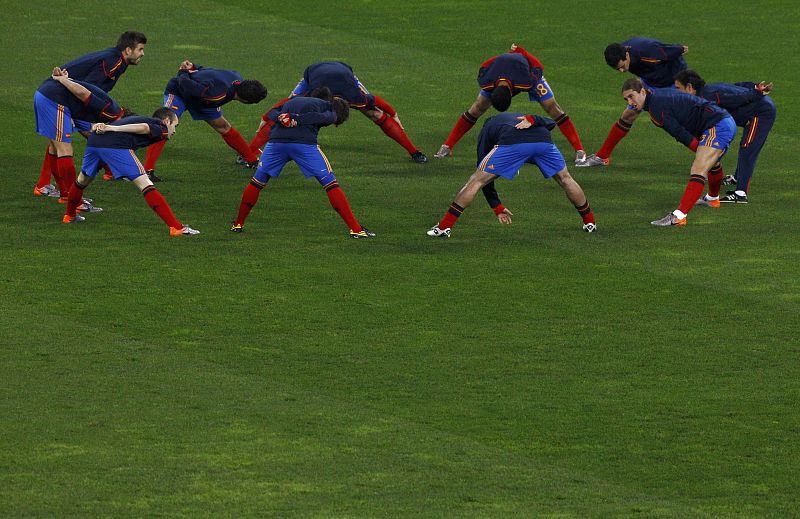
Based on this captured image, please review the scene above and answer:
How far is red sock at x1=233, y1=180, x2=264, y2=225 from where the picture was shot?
16172 millimetres

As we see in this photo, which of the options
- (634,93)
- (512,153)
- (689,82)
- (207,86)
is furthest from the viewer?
(207,86)

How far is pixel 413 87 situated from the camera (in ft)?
80.6

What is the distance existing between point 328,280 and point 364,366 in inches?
102

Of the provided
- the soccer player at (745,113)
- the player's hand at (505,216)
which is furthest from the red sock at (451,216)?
the soccer player at (745,113)

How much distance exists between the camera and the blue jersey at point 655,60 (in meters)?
19.0

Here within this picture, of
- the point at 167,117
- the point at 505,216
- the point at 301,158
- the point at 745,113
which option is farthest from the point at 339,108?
the point at 745,113

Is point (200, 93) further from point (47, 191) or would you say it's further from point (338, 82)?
point (47, 191)

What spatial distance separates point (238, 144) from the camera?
63.1ft

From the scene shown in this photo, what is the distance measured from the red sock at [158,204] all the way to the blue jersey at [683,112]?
5.57m

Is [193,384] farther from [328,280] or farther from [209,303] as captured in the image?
[328,280]

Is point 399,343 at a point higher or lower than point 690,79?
lower

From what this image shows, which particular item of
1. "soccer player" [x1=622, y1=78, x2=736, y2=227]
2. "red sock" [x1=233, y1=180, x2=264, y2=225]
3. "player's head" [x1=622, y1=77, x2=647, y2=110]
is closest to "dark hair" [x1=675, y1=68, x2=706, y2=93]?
"soccer player" [x1=622, y1=78, x2=736, y2=227]

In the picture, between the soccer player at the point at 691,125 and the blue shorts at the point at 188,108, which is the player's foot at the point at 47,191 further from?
the soccer player at the point at 691,125

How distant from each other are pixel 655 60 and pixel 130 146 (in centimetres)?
704
